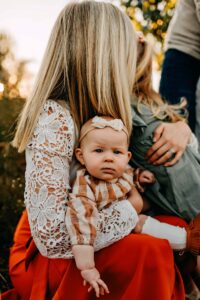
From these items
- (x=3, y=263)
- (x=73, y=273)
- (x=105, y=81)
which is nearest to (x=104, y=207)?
(x=73, y=273)

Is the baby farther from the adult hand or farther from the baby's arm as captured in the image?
the adult hand

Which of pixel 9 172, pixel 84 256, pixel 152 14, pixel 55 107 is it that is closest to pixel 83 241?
pixel 84 256

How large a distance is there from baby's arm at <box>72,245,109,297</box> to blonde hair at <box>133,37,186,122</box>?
0.96 meters

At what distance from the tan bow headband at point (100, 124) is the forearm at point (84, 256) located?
516 mm

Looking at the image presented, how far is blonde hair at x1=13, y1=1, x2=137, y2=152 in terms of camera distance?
2.61 m

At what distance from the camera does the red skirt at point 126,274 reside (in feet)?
7.86

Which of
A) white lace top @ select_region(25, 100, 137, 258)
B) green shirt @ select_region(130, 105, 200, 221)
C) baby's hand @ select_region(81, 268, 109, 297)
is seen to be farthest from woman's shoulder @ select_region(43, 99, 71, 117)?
baby's hand @ select_region(81, 268, 109, 297)

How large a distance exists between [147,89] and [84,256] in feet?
3.91

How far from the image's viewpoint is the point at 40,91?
265 cm

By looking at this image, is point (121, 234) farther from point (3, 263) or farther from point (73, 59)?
point (3, 263)

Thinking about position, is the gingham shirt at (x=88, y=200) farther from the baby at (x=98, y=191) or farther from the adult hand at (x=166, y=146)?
the adult hand at (x=166, y=146)

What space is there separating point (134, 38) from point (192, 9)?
1.08m

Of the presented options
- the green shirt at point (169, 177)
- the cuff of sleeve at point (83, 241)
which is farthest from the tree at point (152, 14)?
the cuff of sleeve at point (83, 241)

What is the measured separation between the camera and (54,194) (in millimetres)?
2428
